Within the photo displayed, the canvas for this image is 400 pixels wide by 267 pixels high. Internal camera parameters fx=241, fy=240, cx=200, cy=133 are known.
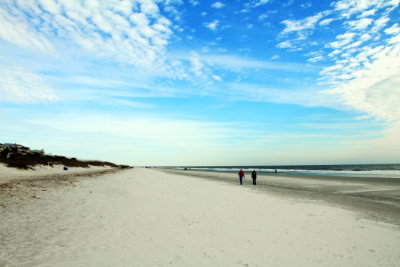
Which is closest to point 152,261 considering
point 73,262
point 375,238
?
point 73,262

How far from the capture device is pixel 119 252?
6637 millimetres

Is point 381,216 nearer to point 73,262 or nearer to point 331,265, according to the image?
point 331,265

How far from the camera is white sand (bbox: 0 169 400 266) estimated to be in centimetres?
629

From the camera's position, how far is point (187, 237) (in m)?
8.14

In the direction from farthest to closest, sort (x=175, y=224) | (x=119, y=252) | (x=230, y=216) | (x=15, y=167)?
(x=15, y=167), (x=230, y=216), (x=175, y=224), (x=119, y=252)

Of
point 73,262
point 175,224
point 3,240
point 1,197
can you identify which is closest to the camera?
point 73,262

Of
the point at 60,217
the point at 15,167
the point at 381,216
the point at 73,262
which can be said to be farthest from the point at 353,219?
the point at 15,167

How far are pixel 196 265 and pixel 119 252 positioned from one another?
88.3 inches

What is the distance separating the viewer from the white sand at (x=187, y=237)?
248 inches

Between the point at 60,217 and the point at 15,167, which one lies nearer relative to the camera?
the point at 60,217

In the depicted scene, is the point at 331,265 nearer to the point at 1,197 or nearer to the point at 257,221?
the point at 257,221

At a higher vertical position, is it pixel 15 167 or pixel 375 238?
pixel 15 167

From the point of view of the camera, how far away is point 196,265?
19.5ft

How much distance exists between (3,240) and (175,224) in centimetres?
556
